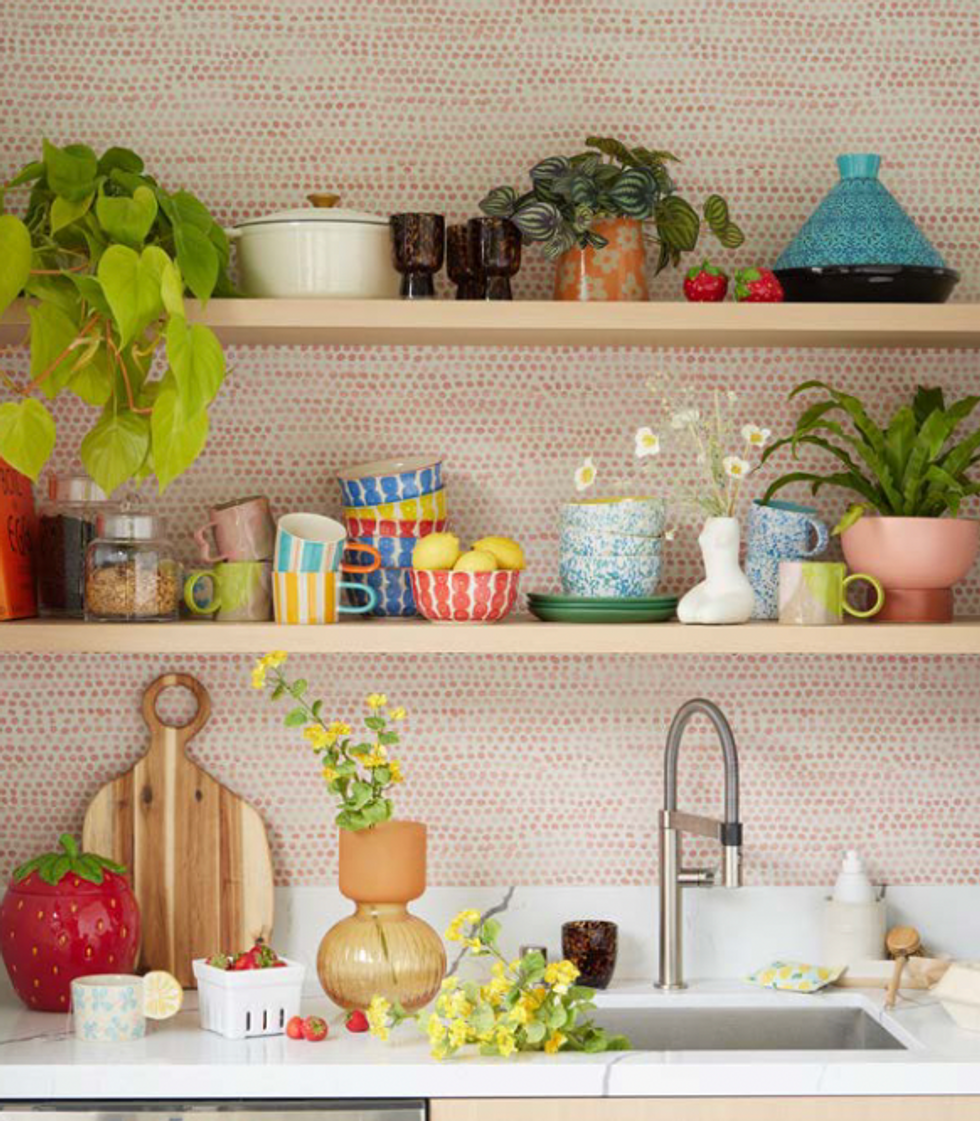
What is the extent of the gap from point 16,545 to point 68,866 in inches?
18.1

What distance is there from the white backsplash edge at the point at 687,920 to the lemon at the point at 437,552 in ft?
1.81

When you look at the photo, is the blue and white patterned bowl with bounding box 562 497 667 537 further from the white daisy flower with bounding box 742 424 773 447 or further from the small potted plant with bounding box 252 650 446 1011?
the small potted plant with bounding box 252 650 446 1011

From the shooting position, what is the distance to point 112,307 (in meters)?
2.07

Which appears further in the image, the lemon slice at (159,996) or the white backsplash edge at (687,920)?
the white backsplash edge at (687,920)

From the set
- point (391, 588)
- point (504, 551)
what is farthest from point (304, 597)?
point (504, 551)

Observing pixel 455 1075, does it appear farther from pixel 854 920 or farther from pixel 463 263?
pixel 463 263

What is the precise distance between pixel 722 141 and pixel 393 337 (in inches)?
24.0

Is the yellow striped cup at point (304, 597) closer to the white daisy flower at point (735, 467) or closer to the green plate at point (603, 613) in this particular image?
the green plate at point (603, 613)

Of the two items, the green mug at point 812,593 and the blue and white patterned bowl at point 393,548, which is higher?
the blue and white patterned bowl at point 393,548

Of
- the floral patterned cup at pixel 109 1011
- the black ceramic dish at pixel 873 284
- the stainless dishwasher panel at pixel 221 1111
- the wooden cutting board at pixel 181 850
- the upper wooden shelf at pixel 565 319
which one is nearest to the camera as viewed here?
the stainless dishwasher panel at pixel 221 1111

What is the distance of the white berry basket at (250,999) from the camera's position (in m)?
2.20

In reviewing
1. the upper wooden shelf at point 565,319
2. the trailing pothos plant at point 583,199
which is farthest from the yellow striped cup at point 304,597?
the trailing pothos plant at point 583,199

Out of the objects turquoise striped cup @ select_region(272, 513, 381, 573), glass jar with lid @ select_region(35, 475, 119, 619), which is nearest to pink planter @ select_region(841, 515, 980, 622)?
turquoise striped cup @ select_region(272, 513, 381, 573)

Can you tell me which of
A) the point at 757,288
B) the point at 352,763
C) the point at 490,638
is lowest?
the point at 352,763
